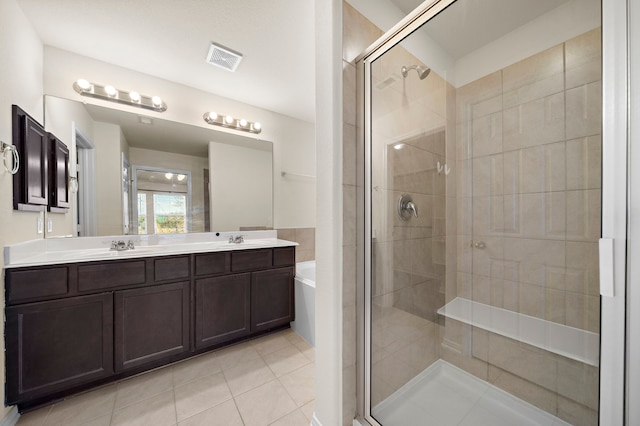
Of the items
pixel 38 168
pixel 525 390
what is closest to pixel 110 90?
pixel 38 168

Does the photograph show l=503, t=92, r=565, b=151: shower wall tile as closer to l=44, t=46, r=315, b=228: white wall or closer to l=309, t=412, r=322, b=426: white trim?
l=309, t=412, r=322, b=426: white trim

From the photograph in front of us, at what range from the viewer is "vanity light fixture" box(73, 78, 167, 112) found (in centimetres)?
192

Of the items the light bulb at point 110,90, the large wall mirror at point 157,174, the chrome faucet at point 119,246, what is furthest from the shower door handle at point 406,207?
the light bulb at point 110,90

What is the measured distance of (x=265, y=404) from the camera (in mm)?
1493

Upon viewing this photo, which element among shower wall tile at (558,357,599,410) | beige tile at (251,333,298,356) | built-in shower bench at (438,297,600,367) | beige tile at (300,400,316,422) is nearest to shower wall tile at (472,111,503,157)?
built-in shower bench at (438,297,600,367)

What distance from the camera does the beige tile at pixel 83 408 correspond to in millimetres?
1370

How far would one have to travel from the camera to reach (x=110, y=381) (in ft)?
5.43

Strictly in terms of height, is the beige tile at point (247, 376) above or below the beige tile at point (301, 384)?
above

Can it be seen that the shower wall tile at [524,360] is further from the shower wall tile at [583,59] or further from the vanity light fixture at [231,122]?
the vanity light fixture at [231,122]

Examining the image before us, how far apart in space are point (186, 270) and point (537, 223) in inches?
89.4

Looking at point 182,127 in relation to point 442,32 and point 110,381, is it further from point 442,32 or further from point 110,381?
point 442,32

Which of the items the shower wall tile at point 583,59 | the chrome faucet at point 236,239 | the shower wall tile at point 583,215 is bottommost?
the chrome faucet at point 236,239

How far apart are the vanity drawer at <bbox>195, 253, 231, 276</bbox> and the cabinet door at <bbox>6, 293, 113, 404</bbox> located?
57 cm

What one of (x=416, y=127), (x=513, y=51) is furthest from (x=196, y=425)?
(x=513, y=51)
